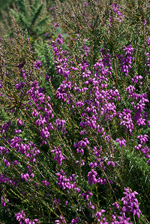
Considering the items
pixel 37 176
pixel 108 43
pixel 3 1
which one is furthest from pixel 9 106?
pixel 3 1

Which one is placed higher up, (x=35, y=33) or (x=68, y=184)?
(x=35, y=33)

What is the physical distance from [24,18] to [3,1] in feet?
58.8

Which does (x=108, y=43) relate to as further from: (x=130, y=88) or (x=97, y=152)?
(x=97, y=152)

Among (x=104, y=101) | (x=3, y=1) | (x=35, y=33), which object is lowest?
(x=104, y=101)

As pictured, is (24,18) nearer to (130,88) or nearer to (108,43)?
(108,43)

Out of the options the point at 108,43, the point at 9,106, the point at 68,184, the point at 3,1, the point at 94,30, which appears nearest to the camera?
the point at 68,184

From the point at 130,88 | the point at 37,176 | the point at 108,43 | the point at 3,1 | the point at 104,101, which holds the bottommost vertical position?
the point at 37,176

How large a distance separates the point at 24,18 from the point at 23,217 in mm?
5941

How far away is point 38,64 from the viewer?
373 cm

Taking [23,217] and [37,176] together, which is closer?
[23,217]

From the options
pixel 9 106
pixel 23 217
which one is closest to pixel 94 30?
pixel 9 106

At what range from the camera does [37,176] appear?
307 centimetres

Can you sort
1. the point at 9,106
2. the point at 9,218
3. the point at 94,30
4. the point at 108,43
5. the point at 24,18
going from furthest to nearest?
the point at 24,18, the point at 94,30, the point at 108,43, the point at 9,218, the point at 9,106

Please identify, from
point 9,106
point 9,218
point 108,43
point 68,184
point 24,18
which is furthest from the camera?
point 24,18
